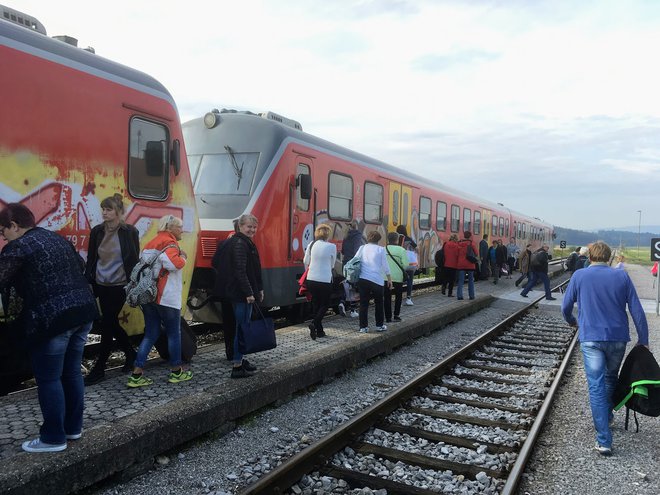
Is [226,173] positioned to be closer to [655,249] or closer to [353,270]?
[353,270]

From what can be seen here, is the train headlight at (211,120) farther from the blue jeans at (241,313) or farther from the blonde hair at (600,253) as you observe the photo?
the blonde hair at (600,253)

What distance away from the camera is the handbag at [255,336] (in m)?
5.61

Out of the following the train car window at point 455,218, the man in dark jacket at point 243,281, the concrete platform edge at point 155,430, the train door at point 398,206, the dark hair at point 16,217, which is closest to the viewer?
the concrete platform edge at point 155,430

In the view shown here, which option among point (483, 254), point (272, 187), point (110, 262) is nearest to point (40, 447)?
point (110, 262)

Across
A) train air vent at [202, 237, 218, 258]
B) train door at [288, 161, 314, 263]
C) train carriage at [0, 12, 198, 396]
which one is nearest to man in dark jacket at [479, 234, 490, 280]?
train door at [288, 161, 314, 263]

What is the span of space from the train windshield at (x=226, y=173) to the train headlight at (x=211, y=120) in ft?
1.86

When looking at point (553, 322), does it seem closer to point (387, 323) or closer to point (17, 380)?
point (387, 323)

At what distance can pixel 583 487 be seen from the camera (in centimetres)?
404

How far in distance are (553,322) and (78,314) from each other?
10.8 meters

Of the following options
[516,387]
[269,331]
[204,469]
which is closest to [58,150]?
[269,331]

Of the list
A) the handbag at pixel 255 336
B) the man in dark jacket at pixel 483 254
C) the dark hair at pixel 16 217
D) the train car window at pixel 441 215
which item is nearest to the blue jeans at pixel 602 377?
the handbag at pixel 255 336

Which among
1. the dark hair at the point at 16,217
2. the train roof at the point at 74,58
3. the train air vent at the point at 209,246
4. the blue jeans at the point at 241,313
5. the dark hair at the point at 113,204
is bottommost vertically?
the blue jeans at the point at 241,313

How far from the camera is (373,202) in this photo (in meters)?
12.1

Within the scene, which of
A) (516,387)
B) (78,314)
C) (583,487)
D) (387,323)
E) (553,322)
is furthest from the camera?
(553,322)
